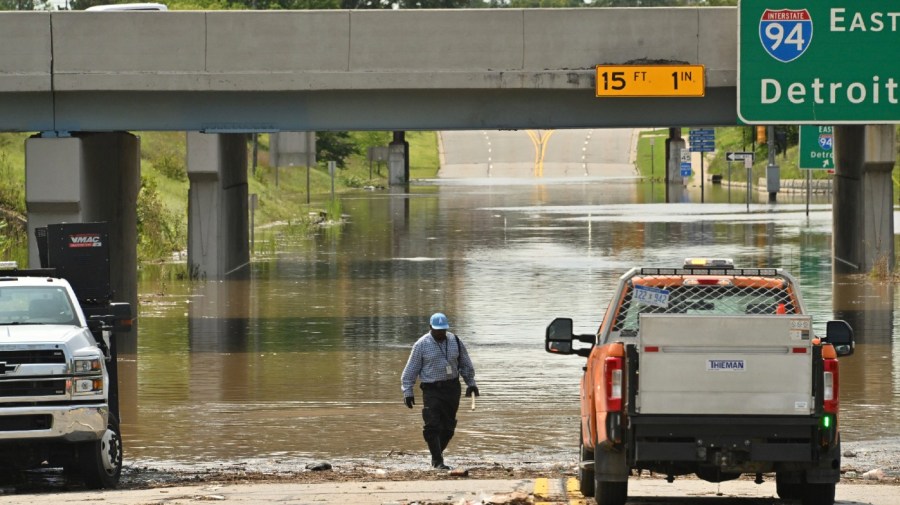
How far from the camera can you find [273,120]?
29.4m

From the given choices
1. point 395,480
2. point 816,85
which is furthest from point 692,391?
point 816,85

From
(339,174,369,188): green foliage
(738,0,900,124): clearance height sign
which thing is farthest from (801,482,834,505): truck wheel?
(339,174,369,188): green foliage

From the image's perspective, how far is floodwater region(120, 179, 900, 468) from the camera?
18516mm

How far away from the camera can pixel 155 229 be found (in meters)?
45.8

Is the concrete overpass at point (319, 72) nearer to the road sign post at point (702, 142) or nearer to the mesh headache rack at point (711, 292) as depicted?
the mesh headache rack at point (711, 292)

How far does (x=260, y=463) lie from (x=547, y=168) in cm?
10429

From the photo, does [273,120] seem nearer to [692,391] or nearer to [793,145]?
[692,391]

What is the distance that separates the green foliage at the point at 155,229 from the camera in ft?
146

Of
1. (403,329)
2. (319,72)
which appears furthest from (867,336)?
(319,72)

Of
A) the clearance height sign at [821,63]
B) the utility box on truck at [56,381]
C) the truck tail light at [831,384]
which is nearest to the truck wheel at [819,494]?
the truck tail light at [831,384]

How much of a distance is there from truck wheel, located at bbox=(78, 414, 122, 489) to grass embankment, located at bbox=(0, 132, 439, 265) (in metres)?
23.1

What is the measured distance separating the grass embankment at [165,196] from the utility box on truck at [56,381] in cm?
2204

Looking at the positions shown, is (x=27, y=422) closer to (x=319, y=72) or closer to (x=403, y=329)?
(x=319, y=72)

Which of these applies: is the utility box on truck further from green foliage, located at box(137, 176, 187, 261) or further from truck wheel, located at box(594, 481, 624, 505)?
green foliage, located at box(137, 176, 187, 261)
